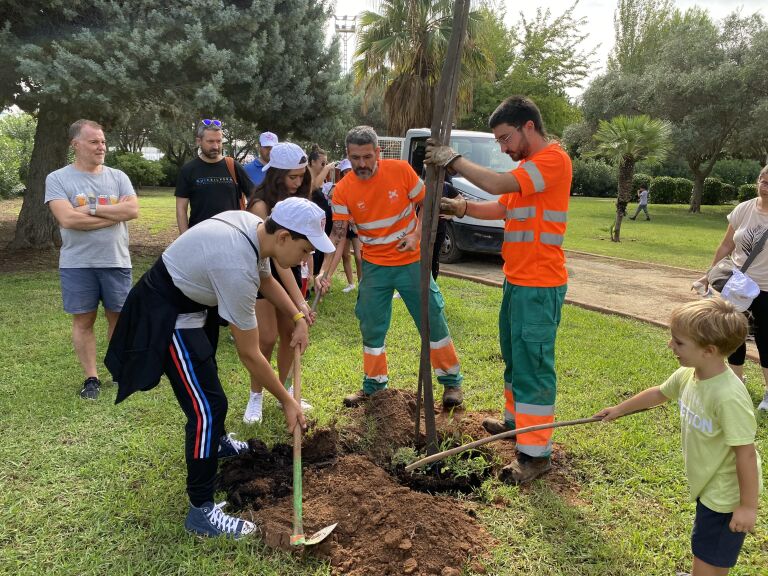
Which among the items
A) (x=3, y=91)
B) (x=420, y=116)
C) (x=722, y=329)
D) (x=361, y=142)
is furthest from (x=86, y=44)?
(x=420, y=116)

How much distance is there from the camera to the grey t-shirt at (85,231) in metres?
4.27

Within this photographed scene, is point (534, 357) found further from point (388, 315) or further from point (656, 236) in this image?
point (656, 236)

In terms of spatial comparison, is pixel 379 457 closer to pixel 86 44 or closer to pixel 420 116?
pixel 86 44

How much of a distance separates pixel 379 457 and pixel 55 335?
403 centimetres

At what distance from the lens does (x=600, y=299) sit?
8055 millimetres

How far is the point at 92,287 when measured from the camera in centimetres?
439

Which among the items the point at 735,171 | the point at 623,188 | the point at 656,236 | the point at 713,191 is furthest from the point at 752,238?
the point at 735,171

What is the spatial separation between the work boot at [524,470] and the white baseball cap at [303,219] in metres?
1.87

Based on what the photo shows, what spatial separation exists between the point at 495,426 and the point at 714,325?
6.89 ft

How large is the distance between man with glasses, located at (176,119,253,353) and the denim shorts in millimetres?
863

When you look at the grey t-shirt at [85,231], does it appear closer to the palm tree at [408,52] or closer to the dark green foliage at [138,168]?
the palm tree at [408,52]

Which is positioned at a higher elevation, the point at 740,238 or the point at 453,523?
the point at 740,238

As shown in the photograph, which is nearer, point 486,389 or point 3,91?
point 486,389

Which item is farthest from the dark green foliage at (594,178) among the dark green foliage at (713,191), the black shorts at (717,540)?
the black shorts at (717,540)
